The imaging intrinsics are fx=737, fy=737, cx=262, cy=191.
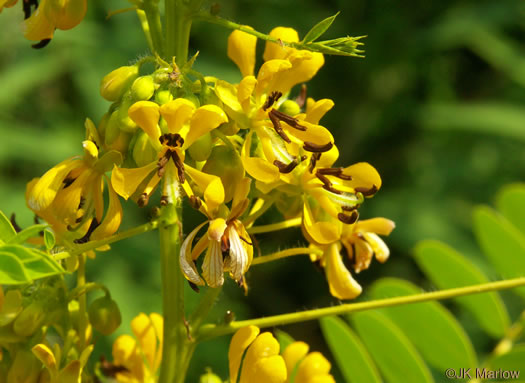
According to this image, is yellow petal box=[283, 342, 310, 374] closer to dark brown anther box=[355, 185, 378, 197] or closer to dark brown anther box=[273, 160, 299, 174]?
dark brown anther box=[355, 185, 378, 197]

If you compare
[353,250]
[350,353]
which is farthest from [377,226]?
[350,353]

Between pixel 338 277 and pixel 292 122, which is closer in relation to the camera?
pixel 292 122

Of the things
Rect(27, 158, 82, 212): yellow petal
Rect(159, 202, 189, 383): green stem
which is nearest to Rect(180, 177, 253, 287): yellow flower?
Rect(159, 202, 189, 383): green stem


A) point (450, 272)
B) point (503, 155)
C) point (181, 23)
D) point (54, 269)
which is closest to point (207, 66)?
point (503, 155)

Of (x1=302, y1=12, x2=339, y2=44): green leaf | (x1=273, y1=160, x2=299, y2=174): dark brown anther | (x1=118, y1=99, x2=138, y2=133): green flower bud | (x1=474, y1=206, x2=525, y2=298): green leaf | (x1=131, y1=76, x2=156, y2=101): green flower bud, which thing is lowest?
(x1=474, y1=206, x2=525, y2=298): green leaf

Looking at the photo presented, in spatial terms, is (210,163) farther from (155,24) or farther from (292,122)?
(155,24)

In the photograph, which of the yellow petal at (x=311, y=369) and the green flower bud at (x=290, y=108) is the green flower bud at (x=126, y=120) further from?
the yellow petal at (x=311, y=369)
